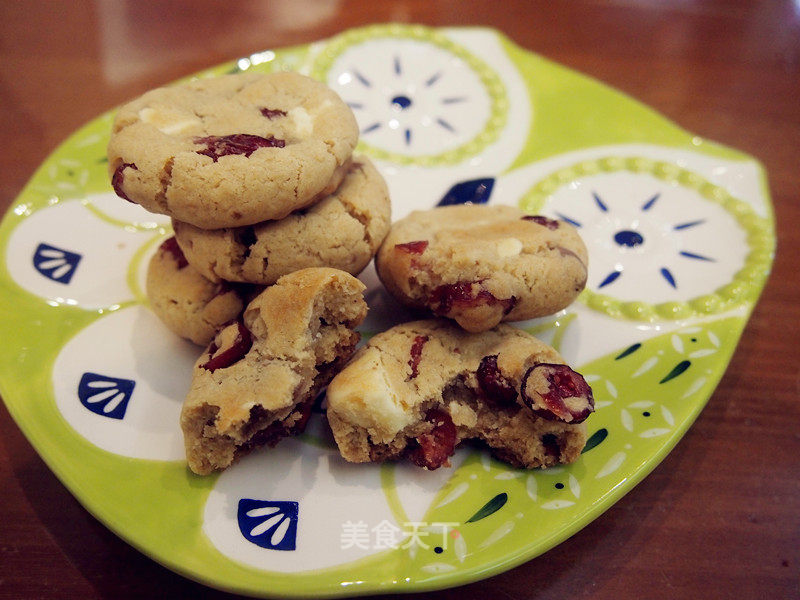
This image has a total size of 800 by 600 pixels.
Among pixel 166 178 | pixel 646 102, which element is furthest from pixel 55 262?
pixel 646 102

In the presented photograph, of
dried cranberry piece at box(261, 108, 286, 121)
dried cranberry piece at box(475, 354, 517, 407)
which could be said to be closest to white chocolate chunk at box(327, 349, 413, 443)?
dried cranberry piece at box(475, 354, 517, 407)

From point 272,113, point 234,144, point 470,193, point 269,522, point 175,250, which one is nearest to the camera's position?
point 269,522

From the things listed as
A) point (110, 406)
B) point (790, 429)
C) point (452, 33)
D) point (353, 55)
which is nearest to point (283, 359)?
point (110, 406)

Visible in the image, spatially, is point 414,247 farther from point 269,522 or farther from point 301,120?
point 269,522

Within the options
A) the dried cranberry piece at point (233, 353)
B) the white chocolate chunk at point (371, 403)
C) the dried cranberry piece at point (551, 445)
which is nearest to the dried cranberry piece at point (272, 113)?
the dried cranberry piece at point (233, 353)

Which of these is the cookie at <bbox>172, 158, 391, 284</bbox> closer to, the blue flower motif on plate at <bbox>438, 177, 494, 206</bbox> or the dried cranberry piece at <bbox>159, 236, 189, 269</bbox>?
the dried cranberry piece at <bbox>159, 236, 189, 269</bbox>

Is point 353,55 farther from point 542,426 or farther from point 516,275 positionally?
point 542,426
